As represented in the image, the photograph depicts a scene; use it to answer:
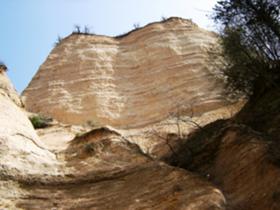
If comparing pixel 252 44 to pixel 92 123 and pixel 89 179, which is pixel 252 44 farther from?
pixel 92 123

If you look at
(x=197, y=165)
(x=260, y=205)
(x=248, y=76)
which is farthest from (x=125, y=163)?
(x=260, y=205)

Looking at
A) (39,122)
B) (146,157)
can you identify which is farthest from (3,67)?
(146,157)

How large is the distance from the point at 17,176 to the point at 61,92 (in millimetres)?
16504

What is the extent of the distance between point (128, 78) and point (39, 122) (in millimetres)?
6712

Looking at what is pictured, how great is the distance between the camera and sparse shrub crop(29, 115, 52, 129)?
21406mm

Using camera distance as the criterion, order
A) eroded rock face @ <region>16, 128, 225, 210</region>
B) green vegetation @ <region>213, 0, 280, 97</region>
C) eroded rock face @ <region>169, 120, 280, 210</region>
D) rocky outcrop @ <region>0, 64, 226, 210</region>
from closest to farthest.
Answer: eroded rock face @ <region>169, 120, 280, 210</region>, eroded rock face @ <region>16, 128, 225, 210</region>, rocky outcrop @ <region>0, 64, 226, 210</region>, green vegetation @ <region>213, 0, 280, 97</region>

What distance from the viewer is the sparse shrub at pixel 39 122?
70.2ft

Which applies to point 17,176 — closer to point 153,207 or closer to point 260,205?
point 153,207

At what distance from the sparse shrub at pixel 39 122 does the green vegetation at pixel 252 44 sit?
31.4 ft

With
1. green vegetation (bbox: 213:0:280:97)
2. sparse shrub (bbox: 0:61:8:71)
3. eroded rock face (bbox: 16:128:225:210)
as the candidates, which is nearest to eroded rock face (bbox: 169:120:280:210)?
eroded rock face (bbox: 16:128:225:210)

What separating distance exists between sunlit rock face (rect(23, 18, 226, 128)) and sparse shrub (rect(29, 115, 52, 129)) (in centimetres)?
207

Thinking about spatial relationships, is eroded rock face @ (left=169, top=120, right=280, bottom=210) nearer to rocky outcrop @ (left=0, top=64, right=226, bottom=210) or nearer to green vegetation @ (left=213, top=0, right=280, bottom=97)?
rocky outcrop @ (left=0, top=64, right=226, bottom=210)

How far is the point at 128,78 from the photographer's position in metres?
27.2

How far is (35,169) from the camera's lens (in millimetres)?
10727
